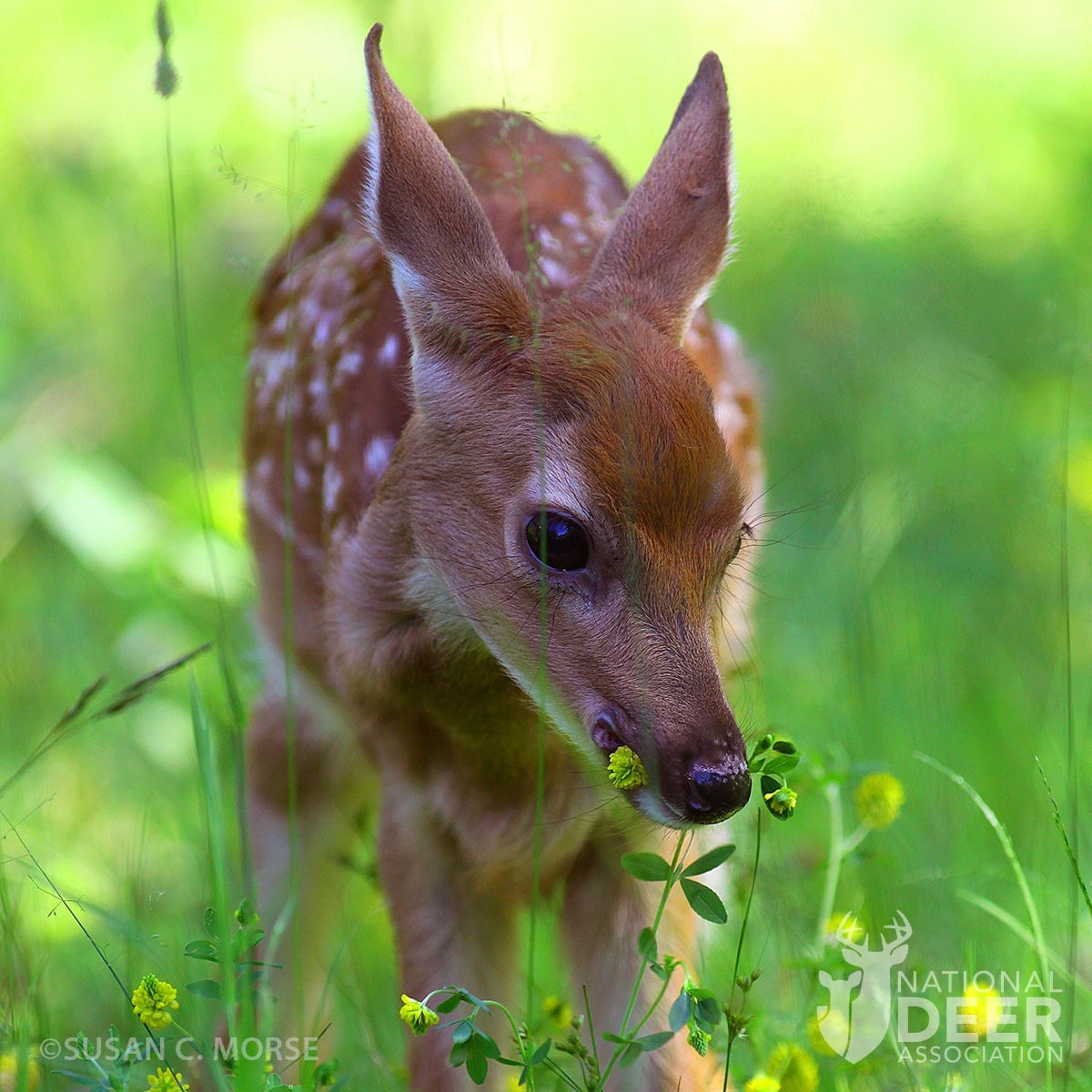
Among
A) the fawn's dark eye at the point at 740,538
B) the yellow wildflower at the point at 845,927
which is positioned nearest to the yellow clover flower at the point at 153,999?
the fawn's dark eye at the point at 740,538

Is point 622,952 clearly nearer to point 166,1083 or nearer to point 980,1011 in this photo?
point 980,1011

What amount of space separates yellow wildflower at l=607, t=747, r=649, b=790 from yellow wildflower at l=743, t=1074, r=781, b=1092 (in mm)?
614

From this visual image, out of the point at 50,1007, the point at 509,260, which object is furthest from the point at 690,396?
the point at 50,1007

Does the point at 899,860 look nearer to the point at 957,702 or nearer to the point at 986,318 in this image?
the point at 957,702

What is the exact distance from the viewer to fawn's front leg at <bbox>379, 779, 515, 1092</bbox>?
298cm

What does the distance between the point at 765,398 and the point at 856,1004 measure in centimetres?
203

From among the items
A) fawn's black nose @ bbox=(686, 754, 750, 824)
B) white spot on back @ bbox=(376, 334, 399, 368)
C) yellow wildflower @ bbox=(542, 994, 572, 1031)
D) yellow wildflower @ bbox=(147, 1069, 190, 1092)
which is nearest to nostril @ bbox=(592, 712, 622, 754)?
fawn's black nose @ bbox=(686, 754, 750, 824)

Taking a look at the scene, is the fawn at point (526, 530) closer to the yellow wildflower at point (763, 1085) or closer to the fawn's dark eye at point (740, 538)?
the fawn's dark eye at point (740, 538)

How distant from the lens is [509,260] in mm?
3133

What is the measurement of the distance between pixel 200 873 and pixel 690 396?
1.83 meters

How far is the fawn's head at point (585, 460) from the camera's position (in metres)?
2.25

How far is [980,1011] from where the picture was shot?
2.78 metres

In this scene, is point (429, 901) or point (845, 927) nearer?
point (845, 927)

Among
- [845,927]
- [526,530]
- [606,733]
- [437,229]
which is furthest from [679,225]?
[845,927]
